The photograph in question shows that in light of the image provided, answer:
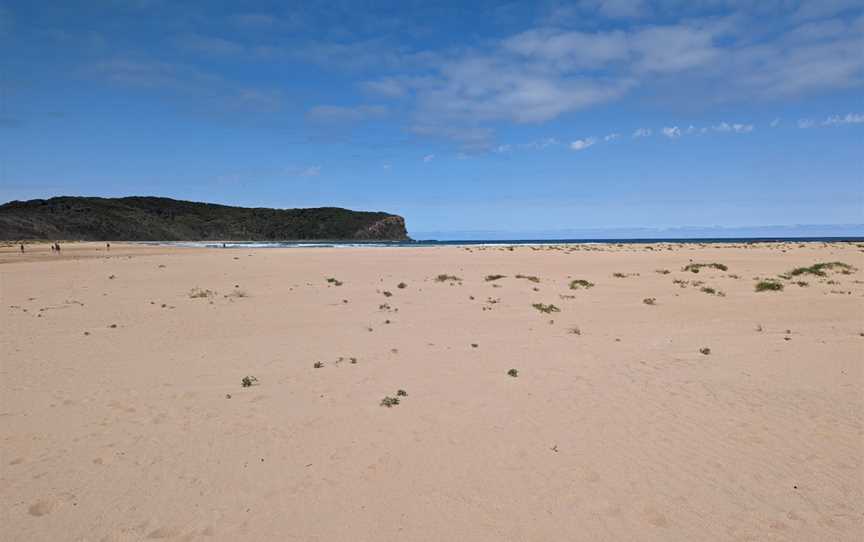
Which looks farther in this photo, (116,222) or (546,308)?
(116,222)

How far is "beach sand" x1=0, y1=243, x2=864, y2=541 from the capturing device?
5648 mm

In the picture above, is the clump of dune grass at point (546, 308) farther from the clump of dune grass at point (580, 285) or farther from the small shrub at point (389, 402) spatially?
the small shrub at point (389, 402)

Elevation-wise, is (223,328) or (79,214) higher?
(79,214)

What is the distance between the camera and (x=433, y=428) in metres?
8.12

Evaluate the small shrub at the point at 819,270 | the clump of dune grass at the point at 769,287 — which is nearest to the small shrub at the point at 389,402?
the clump of dune grass at the point at 769,287

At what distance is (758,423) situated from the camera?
821cm

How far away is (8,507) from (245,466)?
8.45 ft

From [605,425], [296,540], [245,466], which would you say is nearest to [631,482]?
[605,425]

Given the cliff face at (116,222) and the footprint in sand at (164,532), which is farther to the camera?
the cliff face at (116,222)

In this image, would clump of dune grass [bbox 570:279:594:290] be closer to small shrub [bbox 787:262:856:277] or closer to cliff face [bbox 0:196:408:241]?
small shrub [bbox 787:262:856:277]

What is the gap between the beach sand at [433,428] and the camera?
565cm

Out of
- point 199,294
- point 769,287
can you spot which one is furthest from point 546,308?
point 199,294

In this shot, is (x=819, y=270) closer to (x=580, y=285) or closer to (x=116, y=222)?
(x=580, y=285)

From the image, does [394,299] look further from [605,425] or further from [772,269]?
[772,269]
